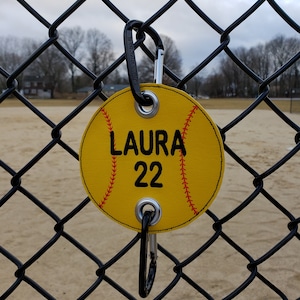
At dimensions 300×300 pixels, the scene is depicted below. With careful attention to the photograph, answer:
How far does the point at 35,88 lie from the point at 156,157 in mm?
44748

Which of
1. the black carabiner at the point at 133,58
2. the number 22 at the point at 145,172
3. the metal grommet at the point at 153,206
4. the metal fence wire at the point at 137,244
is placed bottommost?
the metal fence wire at the point at 137,244

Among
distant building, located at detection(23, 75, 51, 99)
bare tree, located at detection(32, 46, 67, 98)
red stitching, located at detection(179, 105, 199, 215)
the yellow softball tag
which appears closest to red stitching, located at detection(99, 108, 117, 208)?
the yellow softball tag

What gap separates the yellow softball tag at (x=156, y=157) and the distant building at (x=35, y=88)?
41474 millimetres

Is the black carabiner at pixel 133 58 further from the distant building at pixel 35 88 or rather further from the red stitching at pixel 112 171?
the distant building at pixel 35 88

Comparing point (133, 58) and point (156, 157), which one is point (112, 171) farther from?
point (133, 58)

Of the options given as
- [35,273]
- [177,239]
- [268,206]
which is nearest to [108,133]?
[35,273]

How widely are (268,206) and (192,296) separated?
1.74 m

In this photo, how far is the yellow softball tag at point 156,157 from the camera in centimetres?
56

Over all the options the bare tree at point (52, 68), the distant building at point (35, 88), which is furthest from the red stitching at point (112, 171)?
the distant building at point (35, 88)

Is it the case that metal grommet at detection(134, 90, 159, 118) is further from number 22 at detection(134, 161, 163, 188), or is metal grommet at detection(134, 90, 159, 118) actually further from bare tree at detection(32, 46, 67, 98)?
bare tree at detection(32, 46, 67, 98)

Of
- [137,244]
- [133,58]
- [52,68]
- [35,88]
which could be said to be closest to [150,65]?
[137,244]

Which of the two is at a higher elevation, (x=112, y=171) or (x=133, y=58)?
(x=133, y=58)

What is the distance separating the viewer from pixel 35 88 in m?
42.6

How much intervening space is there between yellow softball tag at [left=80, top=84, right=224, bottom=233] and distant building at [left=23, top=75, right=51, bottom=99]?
4147 centimetres
